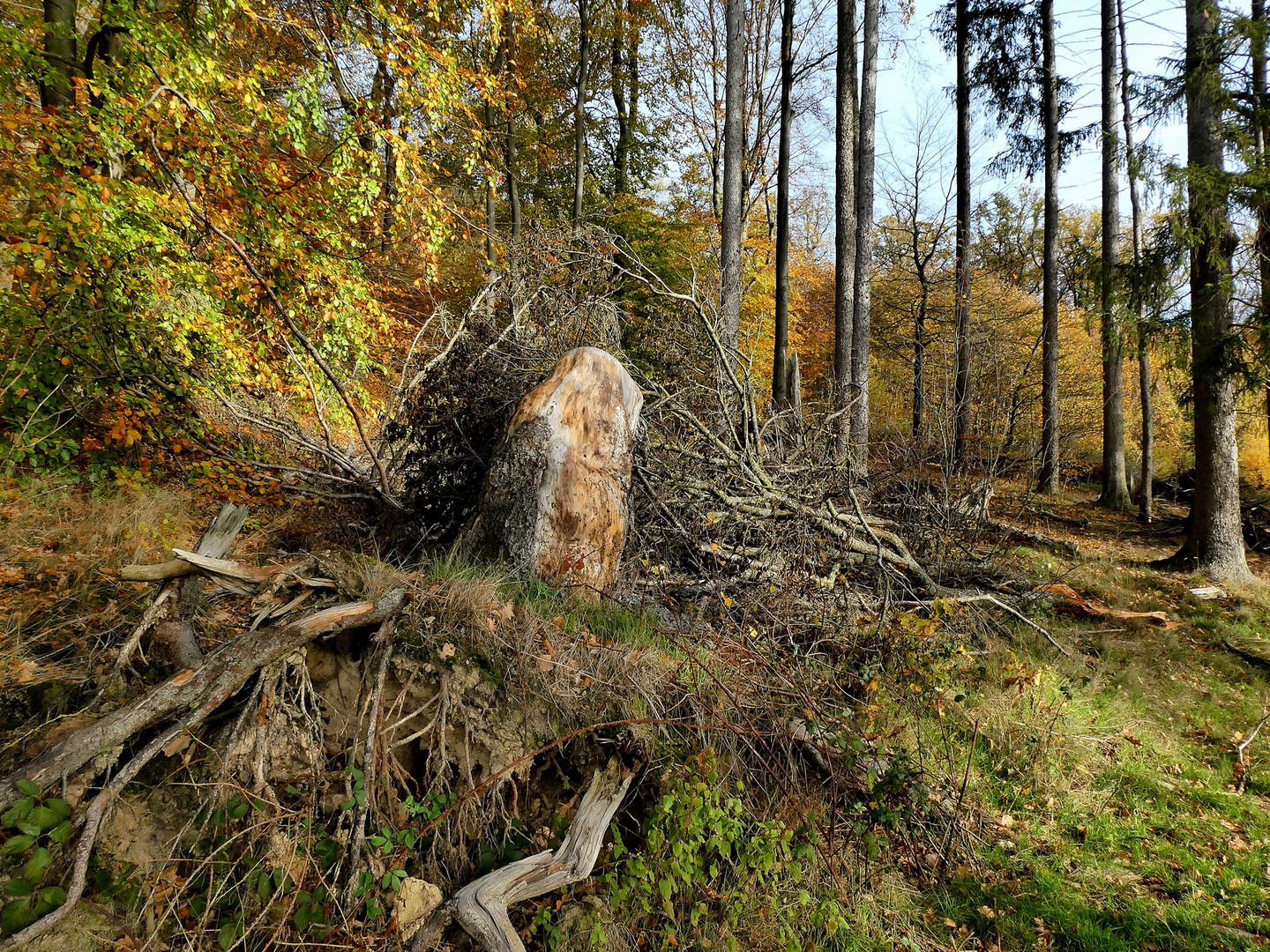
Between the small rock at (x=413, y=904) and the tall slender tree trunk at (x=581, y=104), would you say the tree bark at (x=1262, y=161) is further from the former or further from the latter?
the tall slender tree trunk at (x=581, y=104)

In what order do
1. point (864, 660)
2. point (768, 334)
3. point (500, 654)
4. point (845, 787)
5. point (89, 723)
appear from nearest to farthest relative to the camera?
point (89, 723) → point (500, 654) → point (845, 787) → point (864, 660) → point (768, 334)

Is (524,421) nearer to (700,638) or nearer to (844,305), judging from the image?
(700,638)

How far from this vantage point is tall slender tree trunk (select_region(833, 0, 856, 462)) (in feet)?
34.8

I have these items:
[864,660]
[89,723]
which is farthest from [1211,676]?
[89,723]

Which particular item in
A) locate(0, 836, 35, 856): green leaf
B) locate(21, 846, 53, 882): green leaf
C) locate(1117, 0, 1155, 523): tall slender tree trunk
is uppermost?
locate(1117, 0, 1155, 523): tall slender tree trunk

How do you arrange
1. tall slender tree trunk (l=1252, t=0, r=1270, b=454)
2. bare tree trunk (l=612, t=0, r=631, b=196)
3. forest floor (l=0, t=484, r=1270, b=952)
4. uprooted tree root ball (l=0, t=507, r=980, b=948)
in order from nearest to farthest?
uprooted tree root ball (l=0, t=507, r=980, b=948) → forest floor (l=0, t=484, r=1270, b=952) → tall slender tree trunk (l=1252, t=0, r=1270, b=454) → bare tree trunk (l=612, t=0, r=631, b=196)

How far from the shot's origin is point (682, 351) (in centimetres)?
725

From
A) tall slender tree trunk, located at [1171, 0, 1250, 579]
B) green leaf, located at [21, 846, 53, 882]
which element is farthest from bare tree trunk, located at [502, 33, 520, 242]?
green leaf, located at [21, 846, 53, 882]

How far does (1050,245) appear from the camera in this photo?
13.9 meters

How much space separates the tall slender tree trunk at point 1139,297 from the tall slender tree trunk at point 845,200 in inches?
149

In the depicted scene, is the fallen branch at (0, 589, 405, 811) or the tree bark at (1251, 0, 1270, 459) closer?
the fallen branch at (0, 589, 405, 811)

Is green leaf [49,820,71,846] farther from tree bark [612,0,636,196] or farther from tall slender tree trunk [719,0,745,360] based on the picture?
tree bark [612,0,636,196]

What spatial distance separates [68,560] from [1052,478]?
50.8 feet

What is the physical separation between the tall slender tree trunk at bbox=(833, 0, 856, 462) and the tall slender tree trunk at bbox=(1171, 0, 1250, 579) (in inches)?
173
